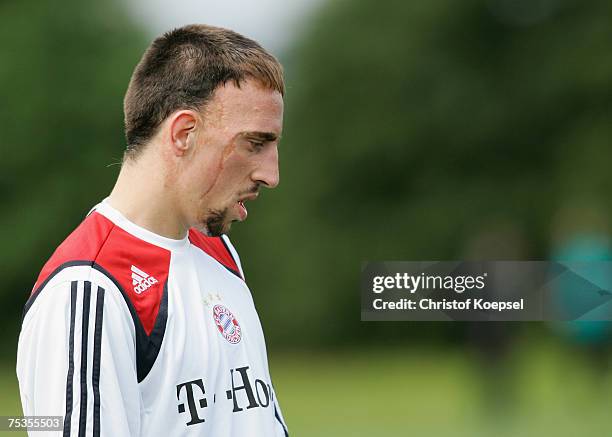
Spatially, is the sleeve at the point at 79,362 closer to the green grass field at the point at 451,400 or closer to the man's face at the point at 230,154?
the man's face at the point at 230,154

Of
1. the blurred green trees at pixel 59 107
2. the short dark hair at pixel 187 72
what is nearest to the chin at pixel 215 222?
the short dark hair at pixel 187 72

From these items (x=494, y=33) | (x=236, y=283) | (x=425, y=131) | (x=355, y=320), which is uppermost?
(x=494, y=33)

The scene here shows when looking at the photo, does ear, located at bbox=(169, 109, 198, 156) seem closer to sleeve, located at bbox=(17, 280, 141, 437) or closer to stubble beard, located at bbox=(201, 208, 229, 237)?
stubble beard, located at bbox=(201, 208, 229, 237)

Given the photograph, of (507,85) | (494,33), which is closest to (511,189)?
(507,85)

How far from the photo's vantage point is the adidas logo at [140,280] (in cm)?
246

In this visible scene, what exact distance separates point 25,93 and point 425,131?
1318 centimetres

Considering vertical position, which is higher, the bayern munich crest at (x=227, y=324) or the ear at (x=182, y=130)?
the ear at (x=182, y=130)

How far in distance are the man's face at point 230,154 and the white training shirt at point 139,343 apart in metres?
0.15

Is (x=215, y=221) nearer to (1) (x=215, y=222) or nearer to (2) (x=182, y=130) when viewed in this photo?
(1) (x=215, y=222)

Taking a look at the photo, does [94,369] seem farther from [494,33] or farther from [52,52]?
[494,33]

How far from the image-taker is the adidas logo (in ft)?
8.08

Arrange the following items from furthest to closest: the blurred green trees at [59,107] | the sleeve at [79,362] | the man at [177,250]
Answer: the blurred green trees at [59,107]
the man at [177,250]
the sleeve at [79,362]

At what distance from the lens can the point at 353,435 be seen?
1248 centimetres

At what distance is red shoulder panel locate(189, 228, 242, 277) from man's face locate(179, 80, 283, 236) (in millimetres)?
253
